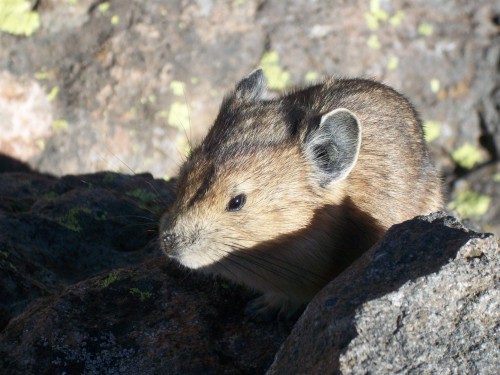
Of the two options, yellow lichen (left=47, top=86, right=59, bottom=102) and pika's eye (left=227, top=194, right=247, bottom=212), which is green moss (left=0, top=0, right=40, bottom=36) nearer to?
yellow lichen (left=47, top=86, right=59, bottom=102)

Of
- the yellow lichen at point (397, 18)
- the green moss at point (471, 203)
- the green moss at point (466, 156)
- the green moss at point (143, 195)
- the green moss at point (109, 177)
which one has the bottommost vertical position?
the green moss at point (471, 203)

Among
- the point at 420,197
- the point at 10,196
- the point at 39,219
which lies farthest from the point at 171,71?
the point at 420,197

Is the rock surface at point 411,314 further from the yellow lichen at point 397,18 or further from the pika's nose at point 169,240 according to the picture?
the yellow lichen at point 397,18

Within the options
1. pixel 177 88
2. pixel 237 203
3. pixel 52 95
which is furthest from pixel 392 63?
pixel 237 203

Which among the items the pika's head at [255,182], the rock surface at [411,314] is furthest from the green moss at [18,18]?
the rock surface at [411,314]

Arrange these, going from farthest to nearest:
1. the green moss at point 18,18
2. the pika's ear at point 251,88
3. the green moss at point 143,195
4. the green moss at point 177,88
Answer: the green moss at point 18,18
the green moss at point 177,88
the green moss at point 143,195
the pika's ear at point 251,88

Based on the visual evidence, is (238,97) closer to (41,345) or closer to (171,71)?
(41,345)
